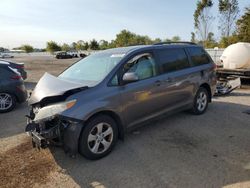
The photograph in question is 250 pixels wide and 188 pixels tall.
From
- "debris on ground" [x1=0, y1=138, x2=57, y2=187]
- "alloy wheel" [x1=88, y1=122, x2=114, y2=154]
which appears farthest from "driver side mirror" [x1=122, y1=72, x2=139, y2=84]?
"debris on ground" [x1=0, y1=138, x2=57, y2=187]

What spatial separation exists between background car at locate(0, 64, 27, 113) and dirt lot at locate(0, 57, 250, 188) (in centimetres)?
175

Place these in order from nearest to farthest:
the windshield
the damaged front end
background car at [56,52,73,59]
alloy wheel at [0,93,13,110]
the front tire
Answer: the damaged front end → the front tire → the windshield → alloy wheel at [0,93,13,110] → background car at [56,52,73,59]

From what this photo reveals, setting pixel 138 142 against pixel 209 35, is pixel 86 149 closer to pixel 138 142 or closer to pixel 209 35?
pixel 138 142

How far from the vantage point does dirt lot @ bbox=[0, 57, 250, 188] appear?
312cm

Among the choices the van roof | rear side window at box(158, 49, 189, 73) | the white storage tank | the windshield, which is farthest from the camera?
the white storage tank

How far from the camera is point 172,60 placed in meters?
4.96

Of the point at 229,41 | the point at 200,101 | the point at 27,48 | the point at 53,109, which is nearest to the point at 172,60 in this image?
the point at 200,101

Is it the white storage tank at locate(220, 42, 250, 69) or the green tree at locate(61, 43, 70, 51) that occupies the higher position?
the green tree at locate(61, 43, 70, 51)

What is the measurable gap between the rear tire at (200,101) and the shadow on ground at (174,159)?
1.90 feet

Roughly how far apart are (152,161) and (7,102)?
4.94 meters

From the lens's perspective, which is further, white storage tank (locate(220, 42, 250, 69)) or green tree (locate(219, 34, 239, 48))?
green tree (locate(219, 34, 239, 48))

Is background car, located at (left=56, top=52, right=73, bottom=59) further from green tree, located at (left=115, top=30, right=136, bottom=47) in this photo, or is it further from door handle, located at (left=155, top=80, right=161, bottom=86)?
door handle, located at (left=155, top=80, right=161, bottom=86)

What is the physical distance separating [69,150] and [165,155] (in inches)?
60.9

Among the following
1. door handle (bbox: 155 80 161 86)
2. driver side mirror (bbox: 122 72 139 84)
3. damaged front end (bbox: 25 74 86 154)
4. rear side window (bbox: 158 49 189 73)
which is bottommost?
damaged front end (bbox: 25 74 86 154)
